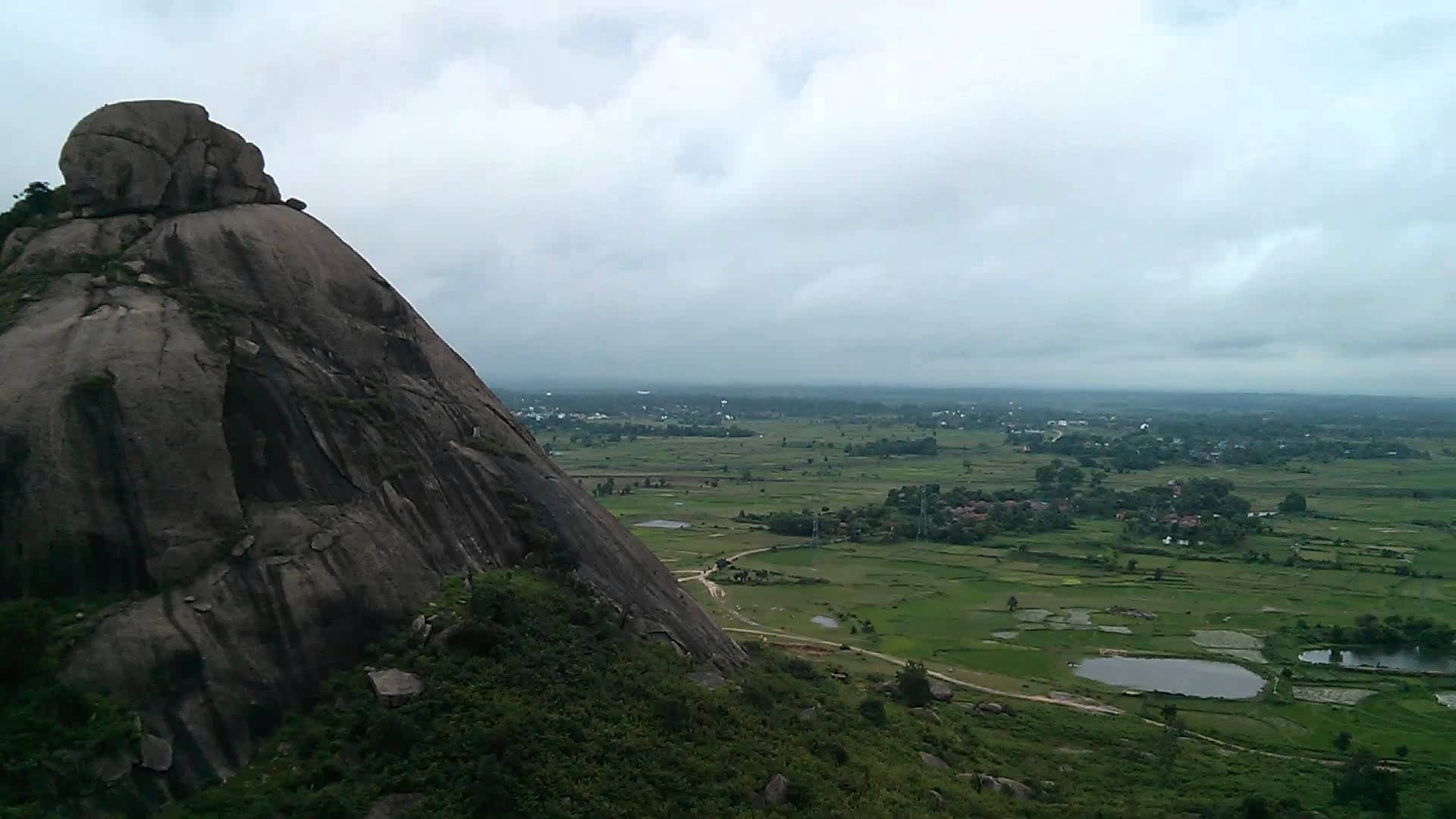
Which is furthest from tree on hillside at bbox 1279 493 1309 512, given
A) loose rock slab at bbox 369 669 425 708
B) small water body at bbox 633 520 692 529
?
loose rock slab at bbox 369 669 425 708

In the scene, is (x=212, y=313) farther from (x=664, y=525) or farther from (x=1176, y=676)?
(x=664, y=525)

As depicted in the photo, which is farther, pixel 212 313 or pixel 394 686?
pixel 212 313

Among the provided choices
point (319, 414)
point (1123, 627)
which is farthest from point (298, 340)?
point (1123, 627)

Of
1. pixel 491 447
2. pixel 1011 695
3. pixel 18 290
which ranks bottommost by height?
pixel 1011 695

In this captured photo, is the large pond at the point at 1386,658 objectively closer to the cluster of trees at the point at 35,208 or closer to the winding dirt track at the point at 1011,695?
the winding dirt track at the point at 1011,695

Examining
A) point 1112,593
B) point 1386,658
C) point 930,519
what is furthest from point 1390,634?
point 930,519

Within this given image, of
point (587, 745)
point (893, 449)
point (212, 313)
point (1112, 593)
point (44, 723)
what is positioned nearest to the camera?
point (44, 723)

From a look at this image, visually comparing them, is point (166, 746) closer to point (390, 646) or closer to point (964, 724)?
point (390, 646)
